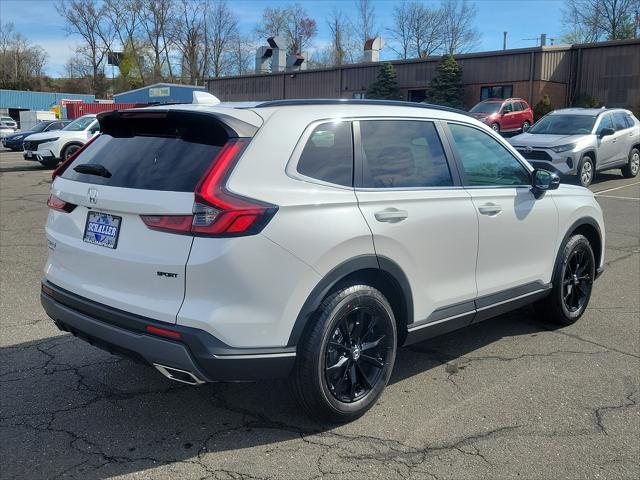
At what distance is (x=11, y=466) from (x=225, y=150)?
1.89 metres

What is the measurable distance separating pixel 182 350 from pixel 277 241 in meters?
0.70

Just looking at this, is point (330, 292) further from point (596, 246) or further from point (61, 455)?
point (596, 246)

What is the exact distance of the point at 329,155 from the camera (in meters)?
3.43

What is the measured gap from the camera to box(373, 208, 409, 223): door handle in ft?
11.4

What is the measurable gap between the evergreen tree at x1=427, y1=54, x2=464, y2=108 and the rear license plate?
32514 mm

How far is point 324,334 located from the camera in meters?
3.20

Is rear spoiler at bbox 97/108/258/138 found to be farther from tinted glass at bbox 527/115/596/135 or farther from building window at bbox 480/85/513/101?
building window at bbox 480/85/513/101

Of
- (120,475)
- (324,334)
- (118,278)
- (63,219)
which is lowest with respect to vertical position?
(120,475)

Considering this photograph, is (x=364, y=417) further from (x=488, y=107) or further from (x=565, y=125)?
(x=488, y=107)

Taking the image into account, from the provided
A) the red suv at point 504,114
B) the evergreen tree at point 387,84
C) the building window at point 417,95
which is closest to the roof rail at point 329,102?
the red suv at point 504,114

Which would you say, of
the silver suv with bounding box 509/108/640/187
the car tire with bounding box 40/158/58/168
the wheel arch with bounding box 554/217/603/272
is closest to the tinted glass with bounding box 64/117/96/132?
the car tire with bounding box 40/158/58/168

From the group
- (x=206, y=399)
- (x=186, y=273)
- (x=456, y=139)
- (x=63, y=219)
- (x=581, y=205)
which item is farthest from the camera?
(x=581, y=205)

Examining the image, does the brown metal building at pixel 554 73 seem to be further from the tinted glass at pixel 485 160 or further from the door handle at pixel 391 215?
the door handle at pixel 391 215

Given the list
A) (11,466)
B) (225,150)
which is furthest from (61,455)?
(225,150)
